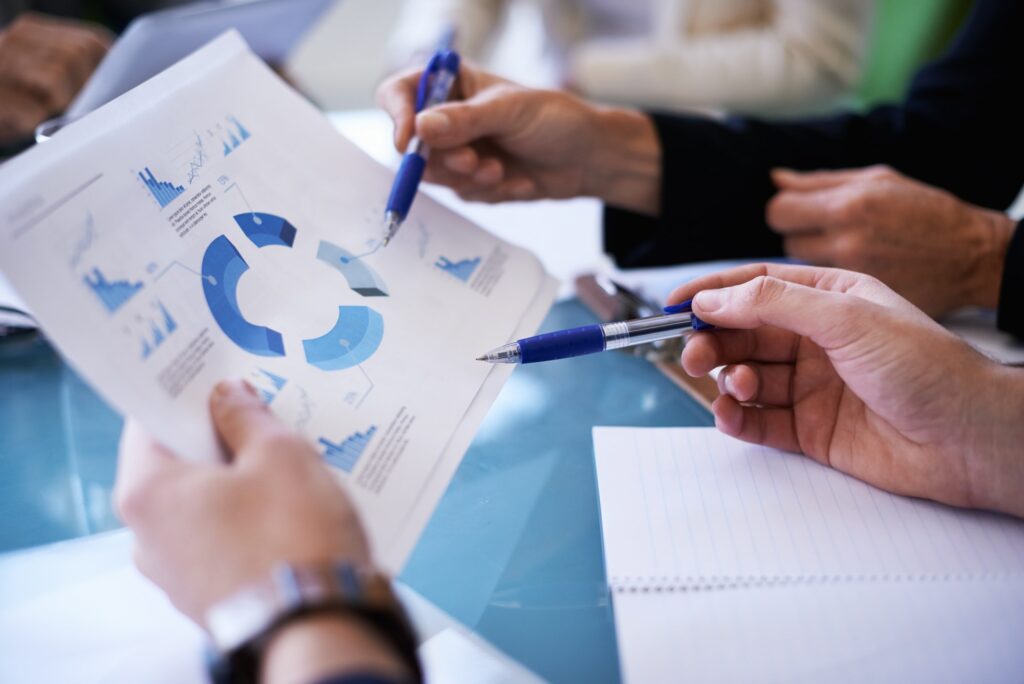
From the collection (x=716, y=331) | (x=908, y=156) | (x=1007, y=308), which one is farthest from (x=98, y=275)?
(x=908, y=156)

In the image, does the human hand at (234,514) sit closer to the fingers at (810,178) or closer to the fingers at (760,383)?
the fingers at (760,383)

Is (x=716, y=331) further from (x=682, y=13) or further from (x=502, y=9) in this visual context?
→ (x=502, y=9)

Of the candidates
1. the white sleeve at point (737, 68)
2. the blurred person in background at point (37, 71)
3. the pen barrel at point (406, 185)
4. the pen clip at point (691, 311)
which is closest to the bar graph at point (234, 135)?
the pen barrel at point (406, 185)

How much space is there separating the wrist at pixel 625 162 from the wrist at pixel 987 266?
329 mm

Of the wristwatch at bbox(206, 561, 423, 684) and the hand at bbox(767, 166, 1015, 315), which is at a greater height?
the wristwatch at bbox(206, 561, 423, 684)

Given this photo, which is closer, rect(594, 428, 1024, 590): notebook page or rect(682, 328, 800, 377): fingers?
rect(594, 428, 1024, 590): notebook page

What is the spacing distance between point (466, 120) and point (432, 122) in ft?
0.15

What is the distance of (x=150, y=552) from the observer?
1.23 ft

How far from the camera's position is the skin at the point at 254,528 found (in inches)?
12.2

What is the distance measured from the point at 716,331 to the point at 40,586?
0.51 metres

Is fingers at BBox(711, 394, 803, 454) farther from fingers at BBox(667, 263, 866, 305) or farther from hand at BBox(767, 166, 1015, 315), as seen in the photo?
hand at BBox(767, 166, 1015, 315)

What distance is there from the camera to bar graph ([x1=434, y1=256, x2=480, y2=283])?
0.63 m

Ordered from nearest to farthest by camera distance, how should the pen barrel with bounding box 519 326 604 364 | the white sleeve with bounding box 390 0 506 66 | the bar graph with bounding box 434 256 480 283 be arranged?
the pen barrel with bounding box 519 326 604 364 → the bar graph with bounding box 434 256 480 283 → the white sleeve with bounding box 390 0 506 66

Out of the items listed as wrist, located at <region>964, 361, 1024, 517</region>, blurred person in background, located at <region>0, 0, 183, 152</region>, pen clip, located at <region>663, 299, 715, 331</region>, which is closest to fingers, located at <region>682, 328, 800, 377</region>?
pen clip, located at <region>663, 299, 715, 331</region>
